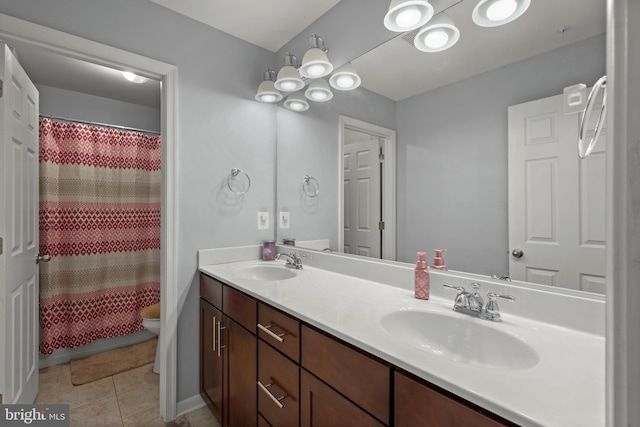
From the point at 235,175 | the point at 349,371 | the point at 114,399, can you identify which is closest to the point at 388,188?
the point at 349,371

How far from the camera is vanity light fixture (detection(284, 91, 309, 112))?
2039mm

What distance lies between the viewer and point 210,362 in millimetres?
1729

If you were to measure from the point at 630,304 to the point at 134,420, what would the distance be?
89.2 inches

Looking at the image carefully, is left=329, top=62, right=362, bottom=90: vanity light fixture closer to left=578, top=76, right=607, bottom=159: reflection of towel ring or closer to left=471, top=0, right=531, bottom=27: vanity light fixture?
left=471, top=0, right=531, bottom=27: vanity light fixture

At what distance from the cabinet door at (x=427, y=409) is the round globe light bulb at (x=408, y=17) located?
51.5 inches

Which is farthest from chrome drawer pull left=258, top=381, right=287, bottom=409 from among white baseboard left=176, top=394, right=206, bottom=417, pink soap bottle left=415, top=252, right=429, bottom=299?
white baseboard left=176, top=394, right=206, bottom=417

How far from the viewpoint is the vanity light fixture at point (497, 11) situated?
1.00 m

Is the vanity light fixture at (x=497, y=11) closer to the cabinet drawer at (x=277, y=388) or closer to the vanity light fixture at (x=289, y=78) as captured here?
the vanity light fixture at (x=289, y=78)

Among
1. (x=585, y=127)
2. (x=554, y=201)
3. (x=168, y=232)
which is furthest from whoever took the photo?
(x=168, y=232)

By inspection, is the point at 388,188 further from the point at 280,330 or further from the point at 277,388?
the point at 277,388

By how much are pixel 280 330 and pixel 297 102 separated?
5.00 feet

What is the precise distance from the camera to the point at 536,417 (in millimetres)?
504

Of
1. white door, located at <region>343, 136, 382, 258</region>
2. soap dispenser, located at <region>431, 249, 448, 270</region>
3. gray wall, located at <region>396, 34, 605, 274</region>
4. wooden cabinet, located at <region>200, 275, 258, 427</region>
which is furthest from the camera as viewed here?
white door, located at <region>343, 136, 382, 258</region>

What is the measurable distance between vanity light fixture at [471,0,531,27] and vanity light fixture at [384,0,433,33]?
0.19 m
